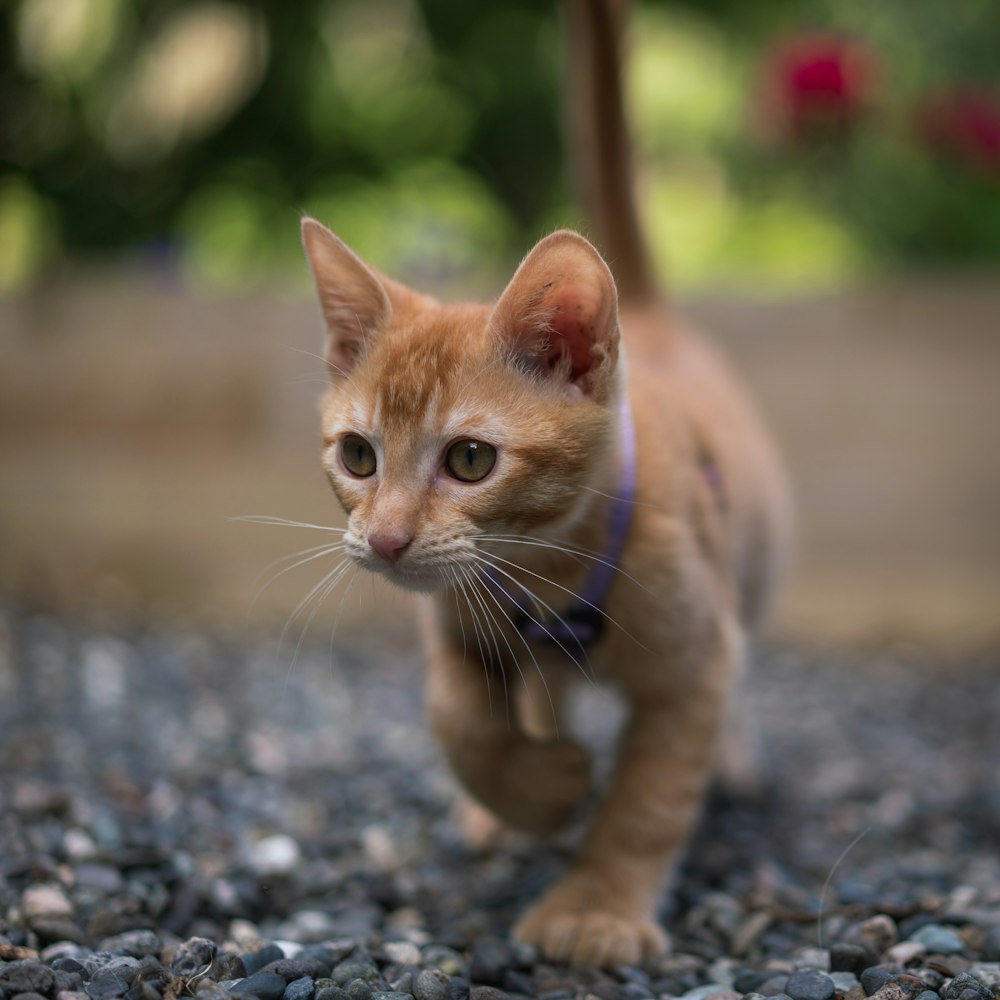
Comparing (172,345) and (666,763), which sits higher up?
(172,345)

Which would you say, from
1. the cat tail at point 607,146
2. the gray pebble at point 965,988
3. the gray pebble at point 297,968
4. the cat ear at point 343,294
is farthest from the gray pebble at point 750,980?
the cat tail at point 607,146

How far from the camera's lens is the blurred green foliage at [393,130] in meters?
4.76

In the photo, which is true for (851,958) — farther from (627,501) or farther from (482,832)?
(482,832)

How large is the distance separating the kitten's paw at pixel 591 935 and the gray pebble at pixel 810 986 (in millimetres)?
290

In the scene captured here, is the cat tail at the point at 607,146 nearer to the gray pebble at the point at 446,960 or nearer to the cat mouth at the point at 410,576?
the cat mouth at the point at 410,576

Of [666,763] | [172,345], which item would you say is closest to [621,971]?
[666,763]

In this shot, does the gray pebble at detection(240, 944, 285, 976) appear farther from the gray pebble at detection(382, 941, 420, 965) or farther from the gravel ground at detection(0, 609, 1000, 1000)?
the gray pebble at detection(382, 941, 420, 965)

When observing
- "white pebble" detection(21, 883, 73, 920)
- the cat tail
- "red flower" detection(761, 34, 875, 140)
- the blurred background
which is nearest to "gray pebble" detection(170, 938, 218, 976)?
"white pebble" detection(21, 883, 73, 920)

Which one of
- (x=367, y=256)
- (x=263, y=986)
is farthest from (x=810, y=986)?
(x=367, y=256)

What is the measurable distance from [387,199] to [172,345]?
1237 millimetres

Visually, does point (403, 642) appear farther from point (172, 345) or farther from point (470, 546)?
point (470, 546)

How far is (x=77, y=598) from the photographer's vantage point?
4355 mm

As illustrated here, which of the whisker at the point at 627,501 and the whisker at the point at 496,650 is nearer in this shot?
the whisker at the point at 627,501

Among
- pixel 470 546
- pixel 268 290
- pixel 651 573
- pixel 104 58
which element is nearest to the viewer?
pixel 470 546
